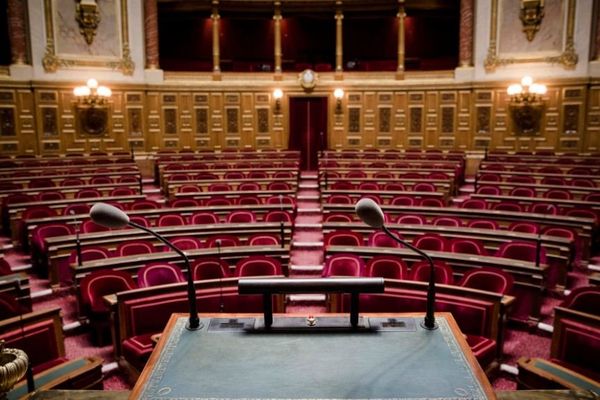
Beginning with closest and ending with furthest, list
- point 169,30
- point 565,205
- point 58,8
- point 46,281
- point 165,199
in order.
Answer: point 46,281
point 565,205
point 165,199
point 58,8
point 169,30

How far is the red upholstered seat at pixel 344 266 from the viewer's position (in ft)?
19.2

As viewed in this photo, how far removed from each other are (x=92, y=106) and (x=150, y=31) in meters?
3.17

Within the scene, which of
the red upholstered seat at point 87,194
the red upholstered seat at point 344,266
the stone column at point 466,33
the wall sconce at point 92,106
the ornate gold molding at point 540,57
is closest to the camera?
the red upholstered seat at point 344,266

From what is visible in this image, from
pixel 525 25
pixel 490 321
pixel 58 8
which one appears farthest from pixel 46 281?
pixel 525 25

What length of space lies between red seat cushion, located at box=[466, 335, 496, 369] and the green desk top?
171cm

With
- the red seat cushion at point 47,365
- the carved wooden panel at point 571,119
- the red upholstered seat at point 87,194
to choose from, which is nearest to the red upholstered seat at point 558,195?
the carved wooden panel at point 571,119

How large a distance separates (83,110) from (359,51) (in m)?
11.7

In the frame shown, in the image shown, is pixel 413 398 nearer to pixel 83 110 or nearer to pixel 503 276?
pixel 503 276

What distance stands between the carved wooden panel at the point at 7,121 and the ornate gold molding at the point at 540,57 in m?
15.0

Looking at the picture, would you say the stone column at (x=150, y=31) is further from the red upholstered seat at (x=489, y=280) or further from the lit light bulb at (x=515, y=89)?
the red upholstered seat at (x=489, y=280)

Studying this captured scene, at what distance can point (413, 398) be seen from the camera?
2117 millimetres

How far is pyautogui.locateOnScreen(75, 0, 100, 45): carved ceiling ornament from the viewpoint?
597 inches

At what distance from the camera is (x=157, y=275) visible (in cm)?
551

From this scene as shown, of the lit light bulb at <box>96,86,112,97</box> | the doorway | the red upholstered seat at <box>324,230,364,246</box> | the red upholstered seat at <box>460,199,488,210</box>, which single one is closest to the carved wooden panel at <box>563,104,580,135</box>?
the doorway
